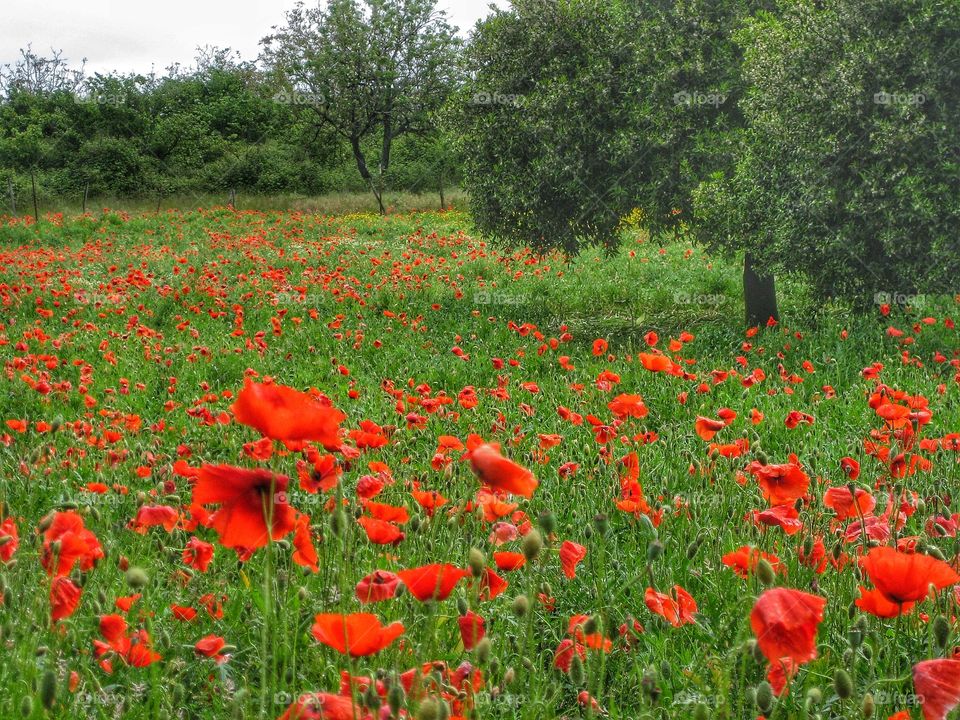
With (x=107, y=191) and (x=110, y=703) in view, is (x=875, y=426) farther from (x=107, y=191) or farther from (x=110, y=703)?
(x=107, y=191)

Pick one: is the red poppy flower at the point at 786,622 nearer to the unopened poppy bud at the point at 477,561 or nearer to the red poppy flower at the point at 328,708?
the unopened poppy bud at the point at 477,561

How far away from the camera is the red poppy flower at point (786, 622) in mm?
1371

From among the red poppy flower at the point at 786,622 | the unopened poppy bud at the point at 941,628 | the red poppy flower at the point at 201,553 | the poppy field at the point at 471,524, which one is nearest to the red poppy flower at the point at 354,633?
the poppy field at the point at 471,524

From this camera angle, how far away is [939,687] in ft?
4.59

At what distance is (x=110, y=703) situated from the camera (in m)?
2.14

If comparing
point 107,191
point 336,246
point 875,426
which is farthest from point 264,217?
point 875,426

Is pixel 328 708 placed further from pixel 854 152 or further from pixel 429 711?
pixel 854 152

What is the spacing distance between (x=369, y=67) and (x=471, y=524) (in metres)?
38.5

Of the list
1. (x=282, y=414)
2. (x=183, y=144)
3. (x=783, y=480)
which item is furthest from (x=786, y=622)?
(x=183, y=144)

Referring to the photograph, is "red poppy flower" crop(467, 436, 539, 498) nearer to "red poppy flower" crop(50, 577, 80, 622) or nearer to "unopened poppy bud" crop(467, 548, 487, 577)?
"unopened poppy bud" crop(467, 548, 487, 577)

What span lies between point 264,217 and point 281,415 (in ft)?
75.0

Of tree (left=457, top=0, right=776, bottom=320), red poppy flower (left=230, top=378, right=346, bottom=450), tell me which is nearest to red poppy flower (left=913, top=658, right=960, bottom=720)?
red poppy flower (left=230, top=378, right=346, bottom=450)

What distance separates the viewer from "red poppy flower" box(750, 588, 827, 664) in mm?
1371

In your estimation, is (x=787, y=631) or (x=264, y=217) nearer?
(x=787, y=631)
